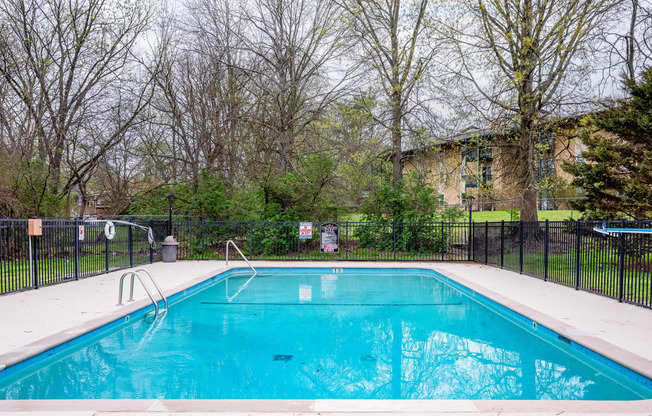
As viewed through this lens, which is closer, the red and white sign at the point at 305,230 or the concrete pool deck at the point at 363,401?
the concrete pool deck at the point at 363,401

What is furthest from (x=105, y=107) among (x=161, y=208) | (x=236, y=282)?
(x=236, y=282)

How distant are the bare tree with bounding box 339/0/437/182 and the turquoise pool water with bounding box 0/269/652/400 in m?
11.6

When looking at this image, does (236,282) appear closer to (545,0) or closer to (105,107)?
(105,107)

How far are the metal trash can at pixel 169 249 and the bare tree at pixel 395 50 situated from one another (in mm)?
9335

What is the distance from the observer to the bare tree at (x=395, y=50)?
18.6 m

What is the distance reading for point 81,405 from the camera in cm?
359

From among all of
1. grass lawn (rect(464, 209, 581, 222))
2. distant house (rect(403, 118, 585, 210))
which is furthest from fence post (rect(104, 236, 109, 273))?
grass lawn (rect(464, 209, 581, 222))

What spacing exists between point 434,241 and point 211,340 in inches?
491

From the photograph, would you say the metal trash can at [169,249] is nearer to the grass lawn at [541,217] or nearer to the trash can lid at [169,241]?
the trash can lid at [169,241]

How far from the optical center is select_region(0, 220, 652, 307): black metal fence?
883cm

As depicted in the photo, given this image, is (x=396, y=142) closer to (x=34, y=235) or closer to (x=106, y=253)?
(x=106, y=253)

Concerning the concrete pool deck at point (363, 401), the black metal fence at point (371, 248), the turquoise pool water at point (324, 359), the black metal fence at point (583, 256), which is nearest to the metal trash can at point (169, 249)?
the black metal fence at point (371, 248)

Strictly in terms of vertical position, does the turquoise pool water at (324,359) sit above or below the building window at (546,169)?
below

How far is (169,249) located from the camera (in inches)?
594
